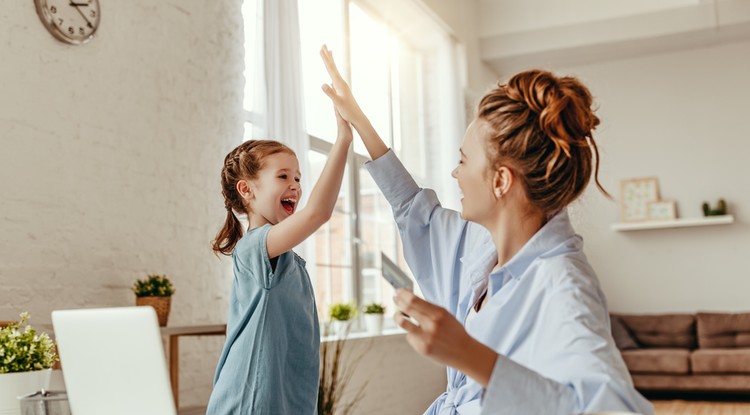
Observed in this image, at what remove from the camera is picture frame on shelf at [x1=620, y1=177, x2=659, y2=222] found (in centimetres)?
825

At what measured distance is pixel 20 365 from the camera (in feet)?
6.20

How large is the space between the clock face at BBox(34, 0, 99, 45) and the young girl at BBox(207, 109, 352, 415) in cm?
152

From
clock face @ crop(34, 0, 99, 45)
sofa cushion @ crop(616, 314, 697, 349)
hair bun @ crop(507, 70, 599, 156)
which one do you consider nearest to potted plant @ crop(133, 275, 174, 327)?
clock face @ crop(34, 0, 99, 45)

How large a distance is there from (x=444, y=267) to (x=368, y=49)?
16.8 feet

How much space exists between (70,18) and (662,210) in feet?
22.1

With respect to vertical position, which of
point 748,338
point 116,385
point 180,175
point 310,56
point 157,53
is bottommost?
point 748,338

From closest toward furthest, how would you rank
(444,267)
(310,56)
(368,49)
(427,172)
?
(444,267) → (310,56) → (368,49) → (427,172)

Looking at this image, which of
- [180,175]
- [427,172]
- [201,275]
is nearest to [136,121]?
[180,175]

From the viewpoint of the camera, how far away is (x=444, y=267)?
5.13 ft

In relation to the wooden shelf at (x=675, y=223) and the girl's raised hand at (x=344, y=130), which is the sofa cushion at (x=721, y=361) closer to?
the wooden shelf at (x=675, y=223)

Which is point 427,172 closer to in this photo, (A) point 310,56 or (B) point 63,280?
(A) point 310,56

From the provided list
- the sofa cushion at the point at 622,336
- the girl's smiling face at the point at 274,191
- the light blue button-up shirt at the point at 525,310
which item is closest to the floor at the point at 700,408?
the sofa cushion at the point at 622,336

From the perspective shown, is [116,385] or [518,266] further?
[116,385]

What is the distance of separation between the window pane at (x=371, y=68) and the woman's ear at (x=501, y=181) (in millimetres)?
4670
